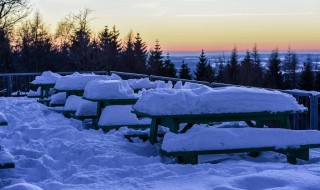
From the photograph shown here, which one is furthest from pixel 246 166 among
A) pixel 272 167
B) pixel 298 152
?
pixel 298 152

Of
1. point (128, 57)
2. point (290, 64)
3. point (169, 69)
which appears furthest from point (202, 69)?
point (290, 64)

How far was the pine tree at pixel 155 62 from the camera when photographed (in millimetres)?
79850

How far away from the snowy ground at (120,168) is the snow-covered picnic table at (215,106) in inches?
22.2

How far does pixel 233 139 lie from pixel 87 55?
43.4 meters

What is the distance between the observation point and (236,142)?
18.9 feet

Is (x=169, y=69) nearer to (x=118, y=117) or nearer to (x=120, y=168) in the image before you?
(x=118, y=117)

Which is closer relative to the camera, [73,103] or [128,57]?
[73,103]

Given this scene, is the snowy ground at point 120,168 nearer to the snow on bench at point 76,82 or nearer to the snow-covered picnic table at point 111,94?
the snow-covered picnic table at point 111,94

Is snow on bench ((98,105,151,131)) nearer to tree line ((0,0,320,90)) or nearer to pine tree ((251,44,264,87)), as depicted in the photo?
tree line ((0,0,320,90))

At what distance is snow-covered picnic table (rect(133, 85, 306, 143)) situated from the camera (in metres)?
5.92

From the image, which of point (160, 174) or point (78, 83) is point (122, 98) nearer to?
point (78, 83)

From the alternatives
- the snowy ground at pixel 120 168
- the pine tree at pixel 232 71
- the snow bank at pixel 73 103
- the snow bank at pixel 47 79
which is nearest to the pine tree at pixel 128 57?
the pine tree at pixel 232 71

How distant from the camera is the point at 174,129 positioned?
605 centimetres

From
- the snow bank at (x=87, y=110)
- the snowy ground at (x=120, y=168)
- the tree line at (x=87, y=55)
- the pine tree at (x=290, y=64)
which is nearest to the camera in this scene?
the snowy ground at (x=120, y=168)
